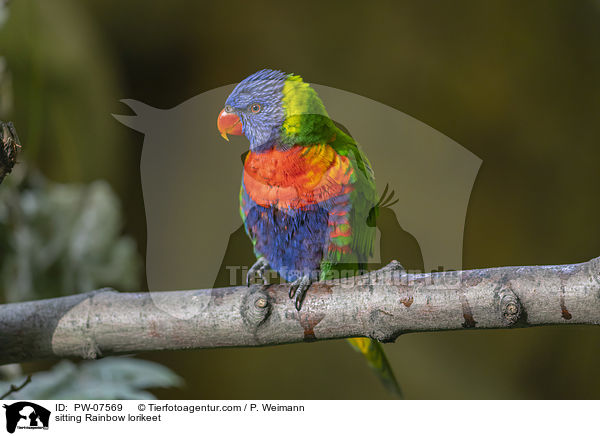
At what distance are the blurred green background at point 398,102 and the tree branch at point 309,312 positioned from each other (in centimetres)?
96

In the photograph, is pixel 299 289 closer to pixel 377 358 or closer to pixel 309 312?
pixel 309 312

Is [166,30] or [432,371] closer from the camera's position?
[166,30]

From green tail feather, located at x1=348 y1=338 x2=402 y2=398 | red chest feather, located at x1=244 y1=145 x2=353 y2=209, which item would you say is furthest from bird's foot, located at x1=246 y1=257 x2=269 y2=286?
green tail feather, located at x1=348 y1=338 x2=402 y2=398

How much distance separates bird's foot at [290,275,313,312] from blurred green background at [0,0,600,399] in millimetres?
910

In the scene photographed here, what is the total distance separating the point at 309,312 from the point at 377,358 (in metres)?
0.76

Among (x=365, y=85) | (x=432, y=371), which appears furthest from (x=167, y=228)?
(x=432, y=371)

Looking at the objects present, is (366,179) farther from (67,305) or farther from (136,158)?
(136,158)

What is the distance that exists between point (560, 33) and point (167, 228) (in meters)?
2.09

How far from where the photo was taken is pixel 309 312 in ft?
3.90
